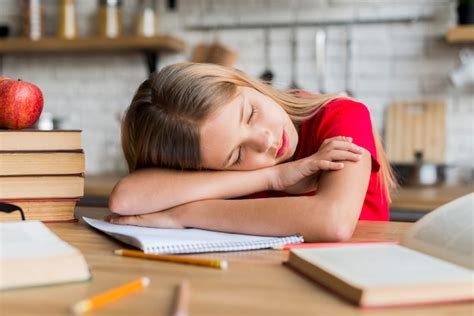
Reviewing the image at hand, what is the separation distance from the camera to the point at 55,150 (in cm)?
105

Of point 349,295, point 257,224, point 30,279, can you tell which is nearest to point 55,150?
point 257,224

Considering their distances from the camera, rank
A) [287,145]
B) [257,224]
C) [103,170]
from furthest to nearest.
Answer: [103,170] < [287,145] < [257,224]

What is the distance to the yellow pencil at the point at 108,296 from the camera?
53 cm

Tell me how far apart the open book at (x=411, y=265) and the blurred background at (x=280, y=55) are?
5.73 ft

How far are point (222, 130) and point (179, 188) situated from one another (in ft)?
0.38

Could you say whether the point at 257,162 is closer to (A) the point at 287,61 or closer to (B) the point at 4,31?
(A) the point at 287,61

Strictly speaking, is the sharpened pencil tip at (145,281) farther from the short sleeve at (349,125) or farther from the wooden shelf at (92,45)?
the wooden shelf at (92,45)

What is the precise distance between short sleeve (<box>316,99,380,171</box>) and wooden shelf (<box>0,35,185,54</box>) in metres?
1.63

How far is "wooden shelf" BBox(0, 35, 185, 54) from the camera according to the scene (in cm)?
278

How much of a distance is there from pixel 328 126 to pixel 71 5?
211 centimetres

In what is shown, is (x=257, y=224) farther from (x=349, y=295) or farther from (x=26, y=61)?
(x=26, y=61)

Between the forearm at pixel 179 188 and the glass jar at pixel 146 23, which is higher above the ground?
the glass jar at pixel 146 23

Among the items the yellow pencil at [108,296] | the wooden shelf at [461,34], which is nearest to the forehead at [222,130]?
the yellow pencil at [108,296]

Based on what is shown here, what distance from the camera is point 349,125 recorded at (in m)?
1.16
